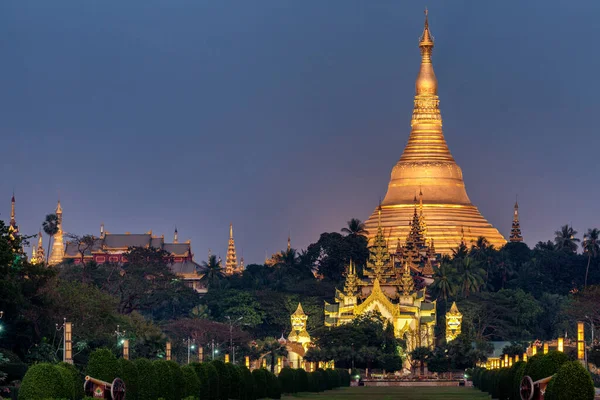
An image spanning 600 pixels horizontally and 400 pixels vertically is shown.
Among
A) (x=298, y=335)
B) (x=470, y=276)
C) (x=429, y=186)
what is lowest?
(x=298, y=335)

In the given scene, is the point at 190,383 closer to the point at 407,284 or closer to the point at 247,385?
the point at 247,385

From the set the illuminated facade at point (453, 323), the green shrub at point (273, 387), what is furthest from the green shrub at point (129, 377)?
the illuminated facade at point (453, 323)

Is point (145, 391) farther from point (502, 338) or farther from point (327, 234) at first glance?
point (327, 234)

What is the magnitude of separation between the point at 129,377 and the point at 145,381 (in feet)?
3.86

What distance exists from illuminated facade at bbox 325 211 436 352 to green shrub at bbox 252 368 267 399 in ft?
178

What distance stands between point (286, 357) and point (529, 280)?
3835 centimetres

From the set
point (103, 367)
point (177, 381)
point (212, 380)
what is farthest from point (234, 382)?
point (103, 367)

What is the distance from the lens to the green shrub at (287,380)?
81.2 m

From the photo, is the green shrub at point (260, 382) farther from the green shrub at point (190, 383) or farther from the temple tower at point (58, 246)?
the temple tower at point (58, 246)

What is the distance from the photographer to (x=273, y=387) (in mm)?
75000

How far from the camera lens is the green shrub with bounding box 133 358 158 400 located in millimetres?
54125

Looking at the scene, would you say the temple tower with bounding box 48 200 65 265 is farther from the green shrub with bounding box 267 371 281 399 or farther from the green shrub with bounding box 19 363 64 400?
the green shrub with bounding box 19 363 64 400

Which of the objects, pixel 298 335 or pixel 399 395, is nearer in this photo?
pixel 399 395

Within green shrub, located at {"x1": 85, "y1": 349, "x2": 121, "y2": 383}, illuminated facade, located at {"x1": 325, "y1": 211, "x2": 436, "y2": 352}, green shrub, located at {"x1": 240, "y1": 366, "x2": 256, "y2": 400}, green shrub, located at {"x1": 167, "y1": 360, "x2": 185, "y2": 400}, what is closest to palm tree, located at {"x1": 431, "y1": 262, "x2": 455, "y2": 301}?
illuminated facade, located at {"x1": 325, "y1": 211, "x2": 436, "y2": 352}
